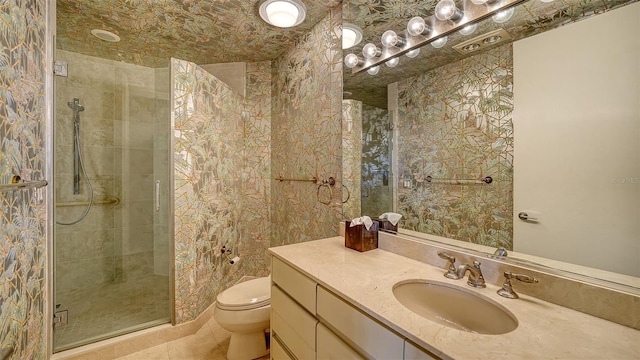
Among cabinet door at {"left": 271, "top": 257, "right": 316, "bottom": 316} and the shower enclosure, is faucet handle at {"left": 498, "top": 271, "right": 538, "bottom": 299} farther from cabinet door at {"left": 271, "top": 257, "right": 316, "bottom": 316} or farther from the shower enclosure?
the shower enclosure

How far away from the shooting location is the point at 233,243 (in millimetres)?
2574

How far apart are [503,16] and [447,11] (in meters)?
0.26

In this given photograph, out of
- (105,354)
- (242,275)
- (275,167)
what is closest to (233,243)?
(242,275)

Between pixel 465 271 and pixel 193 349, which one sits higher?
pixel 465 271

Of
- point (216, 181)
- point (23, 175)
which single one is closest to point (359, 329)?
point (23, 175)

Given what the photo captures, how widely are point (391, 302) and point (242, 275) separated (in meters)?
2.32

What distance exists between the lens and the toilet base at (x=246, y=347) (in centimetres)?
167

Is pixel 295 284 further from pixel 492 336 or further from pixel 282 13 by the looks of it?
pixel 282 13

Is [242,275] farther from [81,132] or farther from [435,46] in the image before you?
[435,46]

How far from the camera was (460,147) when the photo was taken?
1.20m

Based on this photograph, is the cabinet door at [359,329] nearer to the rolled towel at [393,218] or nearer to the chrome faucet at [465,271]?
the chrome faucet at [465,271]

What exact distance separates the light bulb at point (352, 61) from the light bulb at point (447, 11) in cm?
54

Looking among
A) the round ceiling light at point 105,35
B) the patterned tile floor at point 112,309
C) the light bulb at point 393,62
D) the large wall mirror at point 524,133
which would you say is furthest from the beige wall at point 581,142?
the round ceiling light at point 105,35

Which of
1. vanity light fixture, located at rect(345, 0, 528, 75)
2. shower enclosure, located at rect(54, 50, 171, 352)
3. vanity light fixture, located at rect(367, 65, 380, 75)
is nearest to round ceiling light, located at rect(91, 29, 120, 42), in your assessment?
shower enclosure, located at rect(54, 50, 171, 352)
